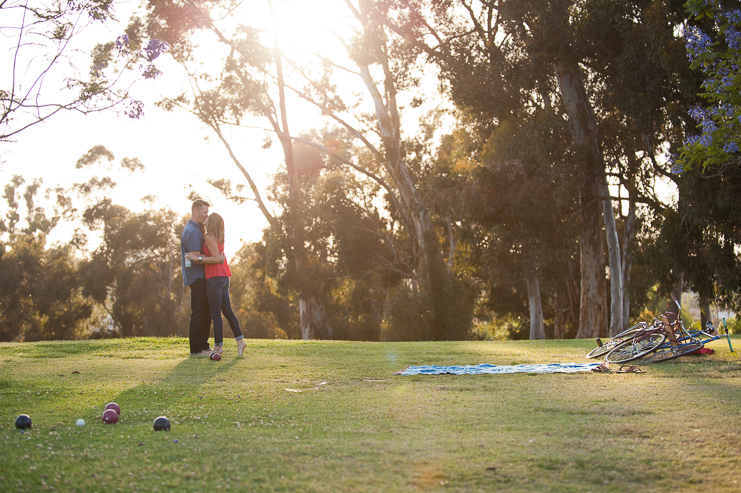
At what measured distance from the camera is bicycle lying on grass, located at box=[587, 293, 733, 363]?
721cm

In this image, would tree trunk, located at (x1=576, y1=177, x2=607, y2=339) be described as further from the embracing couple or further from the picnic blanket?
the embracing couple

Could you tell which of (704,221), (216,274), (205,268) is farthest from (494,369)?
(704,221)

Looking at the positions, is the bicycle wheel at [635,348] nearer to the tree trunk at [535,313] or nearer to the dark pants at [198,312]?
the dark pants at [198,312]

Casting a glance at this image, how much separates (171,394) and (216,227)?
10.2 ft

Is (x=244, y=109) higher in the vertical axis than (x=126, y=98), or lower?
higher

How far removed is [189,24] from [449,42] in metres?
12.0

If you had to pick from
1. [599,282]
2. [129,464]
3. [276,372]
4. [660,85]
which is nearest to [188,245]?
[276,372]

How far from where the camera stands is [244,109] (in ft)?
90.0

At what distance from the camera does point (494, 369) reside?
6.65m

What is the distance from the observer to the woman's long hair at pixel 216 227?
7.64m

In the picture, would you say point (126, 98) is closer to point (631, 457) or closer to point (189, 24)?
point (631, 457)

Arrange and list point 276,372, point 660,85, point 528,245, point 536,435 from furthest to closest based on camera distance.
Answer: point 528,245 → point 660,85 → point 276,372 → point 536,435

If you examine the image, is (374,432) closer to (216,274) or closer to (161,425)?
(161,425)

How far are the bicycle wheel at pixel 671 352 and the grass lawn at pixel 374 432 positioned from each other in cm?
65
